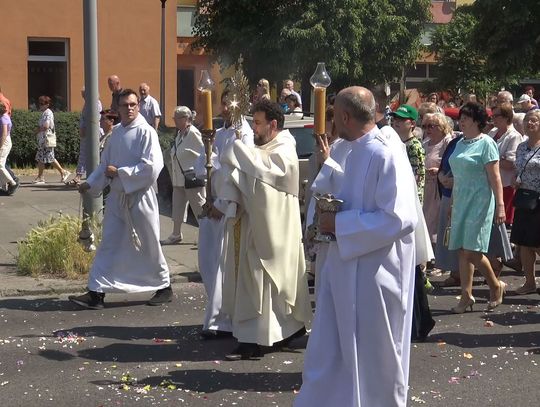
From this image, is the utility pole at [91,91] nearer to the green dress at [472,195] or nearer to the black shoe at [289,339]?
the green dress at [472,195]

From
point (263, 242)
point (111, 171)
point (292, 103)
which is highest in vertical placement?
point (292, 103)

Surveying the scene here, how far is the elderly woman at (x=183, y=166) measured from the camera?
41.0 ft

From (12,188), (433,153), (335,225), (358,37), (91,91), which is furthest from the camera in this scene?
(358,37)

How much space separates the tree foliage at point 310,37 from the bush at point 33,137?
24.1ft

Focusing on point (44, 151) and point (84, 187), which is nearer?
point (84, 187)

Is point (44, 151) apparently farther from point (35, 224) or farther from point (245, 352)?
point (245, 352)

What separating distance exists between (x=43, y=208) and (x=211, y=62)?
14.7 m

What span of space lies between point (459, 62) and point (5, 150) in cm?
2114

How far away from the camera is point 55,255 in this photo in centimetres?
1064

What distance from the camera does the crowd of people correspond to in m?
5.36

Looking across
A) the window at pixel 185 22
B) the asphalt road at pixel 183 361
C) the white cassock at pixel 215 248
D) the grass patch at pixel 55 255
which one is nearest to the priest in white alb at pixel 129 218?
the asphalt road at pixel 183 361

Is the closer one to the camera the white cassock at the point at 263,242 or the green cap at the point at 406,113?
the white cassock at the point at 263,242

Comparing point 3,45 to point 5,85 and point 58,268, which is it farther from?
point 58,268

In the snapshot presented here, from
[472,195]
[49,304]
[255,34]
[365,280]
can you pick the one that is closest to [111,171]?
[49,304]
